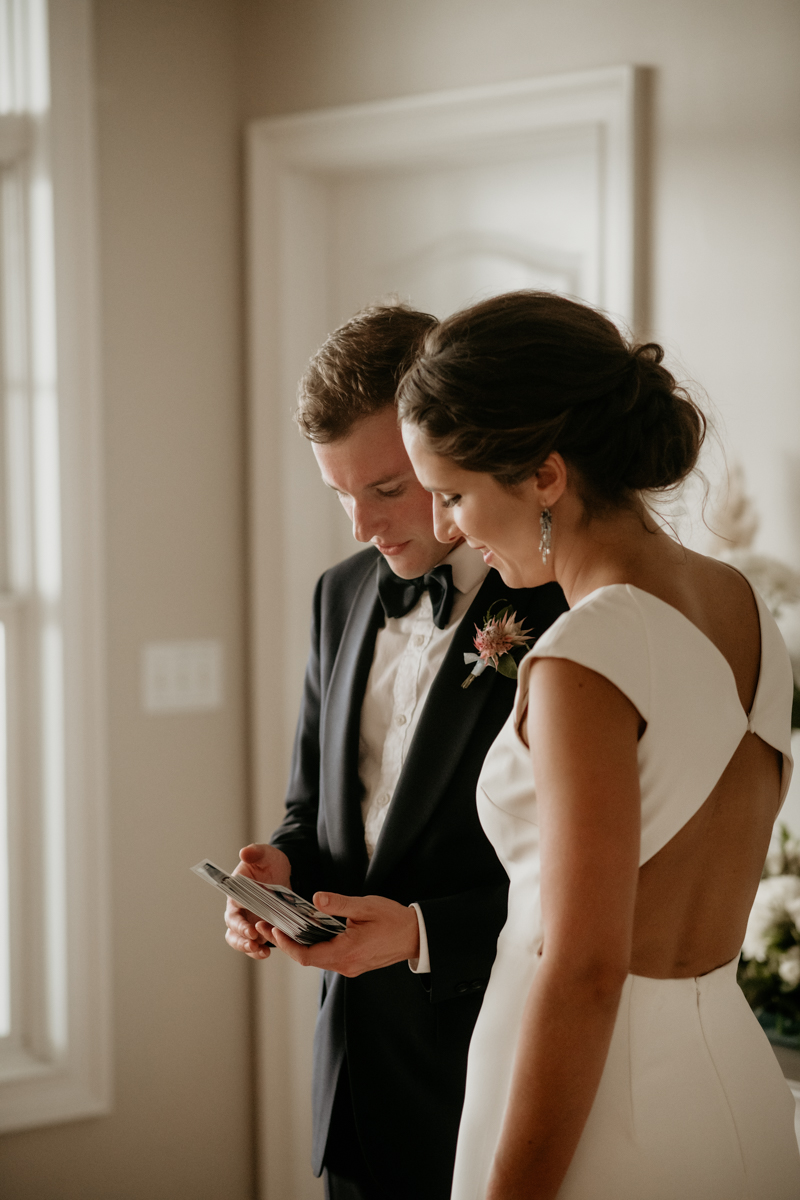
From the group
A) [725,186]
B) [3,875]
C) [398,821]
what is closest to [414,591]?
[398,821]

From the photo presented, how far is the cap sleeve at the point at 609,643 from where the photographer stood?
97 centimetres

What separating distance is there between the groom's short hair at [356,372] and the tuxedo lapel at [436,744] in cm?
32

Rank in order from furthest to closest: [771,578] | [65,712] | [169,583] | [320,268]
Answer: [320,268]
[169,583]
[65,712]
[771,578]

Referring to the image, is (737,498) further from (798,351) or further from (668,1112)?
(668,1112)

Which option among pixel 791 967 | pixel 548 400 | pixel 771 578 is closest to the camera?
pixel 548 400

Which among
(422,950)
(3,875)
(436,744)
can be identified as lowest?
(3,875)

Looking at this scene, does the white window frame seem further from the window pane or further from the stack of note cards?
the stack of note cards

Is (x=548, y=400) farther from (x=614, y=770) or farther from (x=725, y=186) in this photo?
(x=725, y=186)

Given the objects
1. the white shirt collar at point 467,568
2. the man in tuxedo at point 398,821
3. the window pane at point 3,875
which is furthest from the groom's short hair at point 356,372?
the window pane at point 3,875

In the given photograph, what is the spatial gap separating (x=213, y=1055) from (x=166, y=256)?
6.39 ft

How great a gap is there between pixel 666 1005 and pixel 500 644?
492 mm

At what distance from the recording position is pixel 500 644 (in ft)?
4.62

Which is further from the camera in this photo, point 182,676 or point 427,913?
point 182,676

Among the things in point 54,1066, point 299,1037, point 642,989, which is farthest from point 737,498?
point 54,1066
